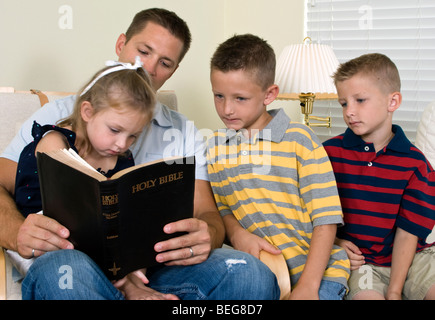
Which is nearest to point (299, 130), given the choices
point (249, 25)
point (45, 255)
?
point (45, 255)

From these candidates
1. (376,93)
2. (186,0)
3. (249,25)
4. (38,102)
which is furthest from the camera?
(249,25)

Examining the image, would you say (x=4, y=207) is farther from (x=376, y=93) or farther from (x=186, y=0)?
(x=186, y=0)

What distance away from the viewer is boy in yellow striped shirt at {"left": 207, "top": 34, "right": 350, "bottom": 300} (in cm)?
153

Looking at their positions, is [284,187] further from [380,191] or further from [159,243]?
[159,243]

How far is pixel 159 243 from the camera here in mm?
1251

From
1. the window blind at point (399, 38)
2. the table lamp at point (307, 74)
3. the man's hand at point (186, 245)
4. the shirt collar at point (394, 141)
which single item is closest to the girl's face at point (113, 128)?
the man's hand at point (186, 245)

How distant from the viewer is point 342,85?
65.5 inches

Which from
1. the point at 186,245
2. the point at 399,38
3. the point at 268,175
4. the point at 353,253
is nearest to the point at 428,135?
the point at 353,253

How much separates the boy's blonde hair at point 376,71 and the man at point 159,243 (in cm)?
57

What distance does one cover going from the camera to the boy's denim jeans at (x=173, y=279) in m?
1.12

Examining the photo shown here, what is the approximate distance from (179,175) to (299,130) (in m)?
0.55

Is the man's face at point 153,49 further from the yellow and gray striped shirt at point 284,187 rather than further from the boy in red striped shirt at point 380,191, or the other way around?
the boy in red striped shirt at point 380,191

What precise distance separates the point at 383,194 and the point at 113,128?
0.88 m

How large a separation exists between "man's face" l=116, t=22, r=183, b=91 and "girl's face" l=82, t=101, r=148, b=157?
1.17 ft
